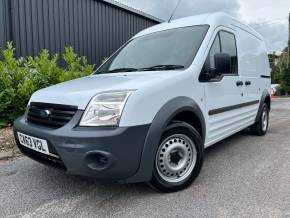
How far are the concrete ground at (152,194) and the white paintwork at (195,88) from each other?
0.53 metres

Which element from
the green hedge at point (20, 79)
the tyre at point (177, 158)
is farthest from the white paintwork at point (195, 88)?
the green hedge at point (20, 79)

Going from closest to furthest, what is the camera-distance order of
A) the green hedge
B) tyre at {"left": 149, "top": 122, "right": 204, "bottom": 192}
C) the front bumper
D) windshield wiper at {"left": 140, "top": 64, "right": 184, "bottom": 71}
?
1. the front bumper
2. tyre at {"left": 149, "top": 122, "right": 204, "bottom": 192}
3. windshield wiper at {"left": 140, "top": 64, "right": 184, "bottom": 71}
4. the green hedge

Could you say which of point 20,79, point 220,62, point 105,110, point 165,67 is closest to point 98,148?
point 105,110

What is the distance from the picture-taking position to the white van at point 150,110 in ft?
7.89

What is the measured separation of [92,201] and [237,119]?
2.42 metres

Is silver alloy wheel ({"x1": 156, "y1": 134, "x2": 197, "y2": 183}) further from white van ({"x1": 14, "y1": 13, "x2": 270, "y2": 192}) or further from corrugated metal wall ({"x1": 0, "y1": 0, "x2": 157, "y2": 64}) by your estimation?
corrugated metal wall ({"x1": 0, "y1": 0, "x2": 157, "y2": 64})

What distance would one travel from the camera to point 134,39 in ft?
14.1

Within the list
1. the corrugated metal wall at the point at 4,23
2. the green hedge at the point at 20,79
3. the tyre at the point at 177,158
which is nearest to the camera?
the tyre at the point at 177,158

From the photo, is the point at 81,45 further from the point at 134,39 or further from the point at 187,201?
the point at 187,201

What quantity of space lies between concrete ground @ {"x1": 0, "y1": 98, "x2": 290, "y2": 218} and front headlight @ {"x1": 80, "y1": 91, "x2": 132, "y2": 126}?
0.78m

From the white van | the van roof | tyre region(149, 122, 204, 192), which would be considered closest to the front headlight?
the white van

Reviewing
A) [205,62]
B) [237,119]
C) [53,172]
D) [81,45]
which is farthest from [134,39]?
[81,45]

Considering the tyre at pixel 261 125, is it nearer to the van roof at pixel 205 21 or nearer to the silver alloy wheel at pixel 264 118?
the silver alloy wheel at pixel 264 118

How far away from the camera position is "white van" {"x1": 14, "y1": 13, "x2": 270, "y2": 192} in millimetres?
2404
